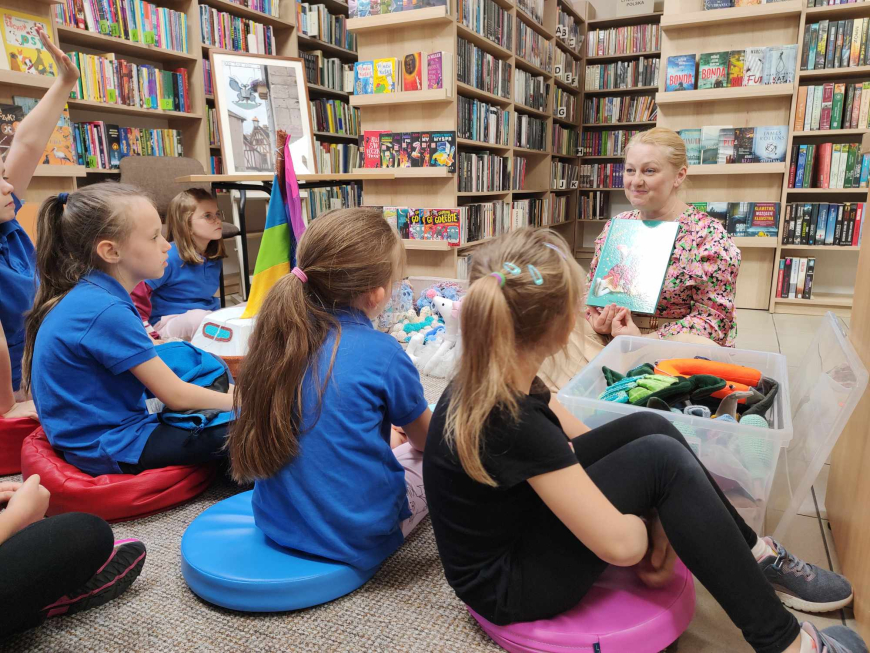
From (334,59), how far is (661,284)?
3668 millimetres

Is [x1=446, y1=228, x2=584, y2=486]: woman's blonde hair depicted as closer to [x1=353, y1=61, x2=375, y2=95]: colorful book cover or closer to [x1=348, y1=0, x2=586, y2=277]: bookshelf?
[x1=348, y1=0, x2=586, y2=277]: bookshelf

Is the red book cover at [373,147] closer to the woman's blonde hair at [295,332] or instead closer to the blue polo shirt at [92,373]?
the blue polo shirt at [92,373]

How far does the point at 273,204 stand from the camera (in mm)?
2174

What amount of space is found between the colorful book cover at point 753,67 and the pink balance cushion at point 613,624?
335 cm

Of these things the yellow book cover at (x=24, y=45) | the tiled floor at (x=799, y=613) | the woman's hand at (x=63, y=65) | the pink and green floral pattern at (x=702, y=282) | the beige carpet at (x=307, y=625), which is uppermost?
the yellow book cover at (x=24, y=45)

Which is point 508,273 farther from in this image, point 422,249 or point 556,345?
point 422,249

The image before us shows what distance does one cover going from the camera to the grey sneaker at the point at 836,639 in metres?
0.90

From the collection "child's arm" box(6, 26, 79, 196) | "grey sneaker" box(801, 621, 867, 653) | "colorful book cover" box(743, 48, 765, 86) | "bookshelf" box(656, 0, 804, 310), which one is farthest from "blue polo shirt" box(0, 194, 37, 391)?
"colorful book cover" box(743, 48, 765, 86)

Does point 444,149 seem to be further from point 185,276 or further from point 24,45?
point 24,45

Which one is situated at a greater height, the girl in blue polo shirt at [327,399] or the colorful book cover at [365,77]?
the colorful book cover at [365,77]

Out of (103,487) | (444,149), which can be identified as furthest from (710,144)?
(103,487)

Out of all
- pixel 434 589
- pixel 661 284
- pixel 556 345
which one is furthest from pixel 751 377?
pixel 434 589

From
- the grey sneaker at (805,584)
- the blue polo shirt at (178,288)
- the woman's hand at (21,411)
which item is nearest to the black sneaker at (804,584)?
the grey sneaker at (805,584)

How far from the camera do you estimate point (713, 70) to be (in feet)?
11.6
